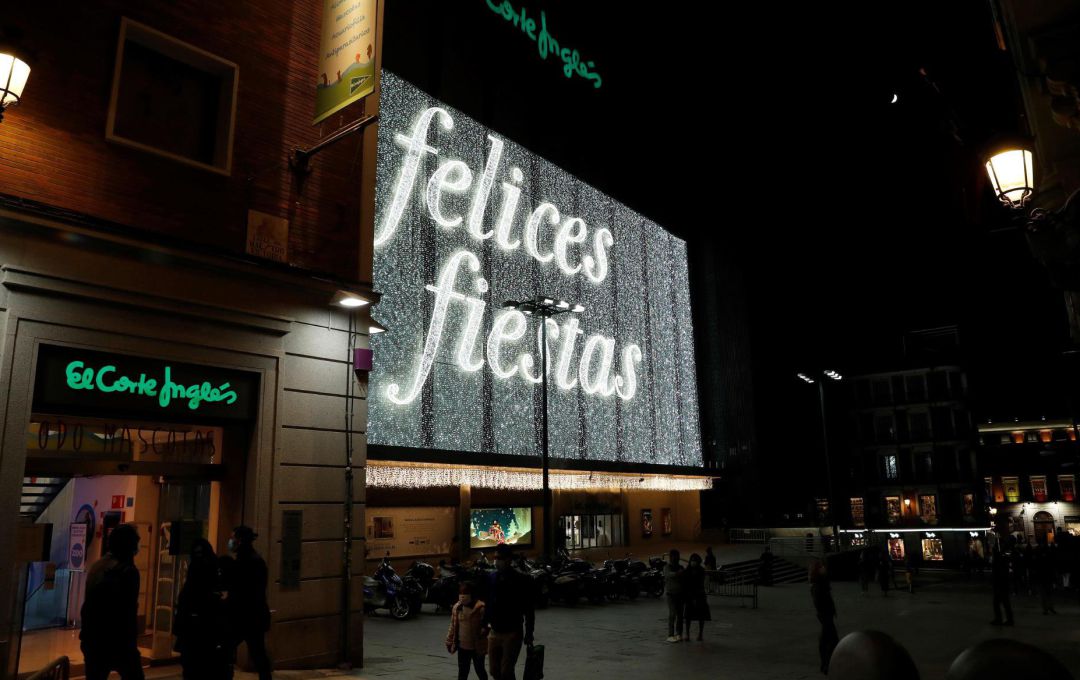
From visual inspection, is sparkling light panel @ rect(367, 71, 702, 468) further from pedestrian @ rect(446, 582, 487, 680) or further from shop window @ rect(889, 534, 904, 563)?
shop window @ rect(889, 534, 904, 563)

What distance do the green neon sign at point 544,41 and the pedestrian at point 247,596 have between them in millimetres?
34109

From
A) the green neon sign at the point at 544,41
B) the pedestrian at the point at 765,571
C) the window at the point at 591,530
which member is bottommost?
the pedestrian at the point at 765,571

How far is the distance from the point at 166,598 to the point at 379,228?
16.3 m

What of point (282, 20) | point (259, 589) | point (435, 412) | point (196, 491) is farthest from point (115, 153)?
point (435, 412)

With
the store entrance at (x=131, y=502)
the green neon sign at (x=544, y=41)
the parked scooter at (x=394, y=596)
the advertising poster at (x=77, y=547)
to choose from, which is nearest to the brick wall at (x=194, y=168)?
the store entrance at (x=131, y=502)

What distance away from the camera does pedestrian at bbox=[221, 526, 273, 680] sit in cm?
865

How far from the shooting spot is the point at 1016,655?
9.96ft

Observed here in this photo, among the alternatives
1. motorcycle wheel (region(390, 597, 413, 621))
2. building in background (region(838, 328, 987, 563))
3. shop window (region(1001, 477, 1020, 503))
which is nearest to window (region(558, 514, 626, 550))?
motorcycle wheel (region(390, 597, 413, 621))

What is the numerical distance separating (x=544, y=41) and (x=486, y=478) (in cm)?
2440

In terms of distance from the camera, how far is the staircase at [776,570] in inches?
1283

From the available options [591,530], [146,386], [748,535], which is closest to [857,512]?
[748,535]

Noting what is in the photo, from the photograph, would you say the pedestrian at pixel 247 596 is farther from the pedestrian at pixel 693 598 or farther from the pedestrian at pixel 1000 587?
the pedestrian at pixel 1000 587

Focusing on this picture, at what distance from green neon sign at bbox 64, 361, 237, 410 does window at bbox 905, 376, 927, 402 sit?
6053 cm

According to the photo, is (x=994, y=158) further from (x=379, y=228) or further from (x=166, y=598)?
(x=379, y=228)
